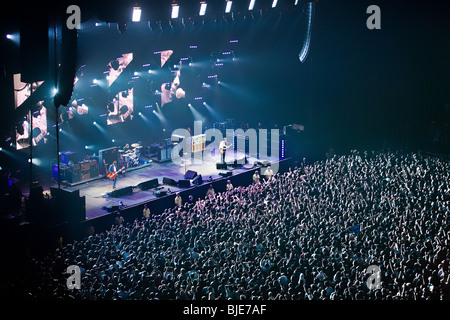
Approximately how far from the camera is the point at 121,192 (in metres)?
15.1

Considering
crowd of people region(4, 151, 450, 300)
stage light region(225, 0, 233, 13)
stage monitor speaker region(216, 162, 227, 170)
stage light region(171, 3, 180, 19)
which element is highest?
stage light region(225, 0, 233, 13)

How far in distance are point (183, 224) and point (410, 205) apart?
4.83 meters

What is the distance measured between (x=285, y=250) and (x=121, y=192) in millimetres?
7037

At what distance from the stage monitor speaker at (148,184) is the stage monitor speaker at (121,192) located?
1.15 feet

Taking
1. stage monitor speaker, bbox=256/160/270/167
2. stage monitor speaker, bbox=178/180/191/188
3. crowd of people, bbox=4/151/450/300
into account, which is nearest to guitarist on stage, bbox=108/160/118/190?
stage monitor speaker, bbox=178/180/191/188

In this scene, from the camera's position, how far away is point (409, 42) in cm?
1991

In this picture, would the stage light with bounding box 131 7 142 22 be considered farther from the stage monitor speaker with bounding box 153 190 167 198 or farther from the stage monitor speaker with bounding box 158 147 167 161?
the stage monitor speaker with bounding box 158 147 167 161

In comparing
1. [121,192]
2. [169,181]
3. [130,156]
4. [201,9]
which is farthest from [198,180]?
[201,9]

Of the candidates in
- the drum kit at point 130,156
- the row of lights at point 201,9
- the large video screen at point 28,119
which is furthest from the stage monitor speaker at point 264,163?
the large video screen at point 28,119

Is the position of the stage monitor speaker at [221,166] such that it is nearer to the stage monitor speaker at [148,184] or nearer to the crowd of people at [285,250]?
the stage monitor speaker at [148,184]

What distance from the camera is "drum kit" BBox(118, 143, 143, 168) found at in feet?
58.5

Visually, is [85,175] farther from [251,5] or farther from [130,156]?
[251,5]

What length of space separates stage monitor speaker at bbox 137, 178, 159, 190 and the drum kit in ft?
7.69
